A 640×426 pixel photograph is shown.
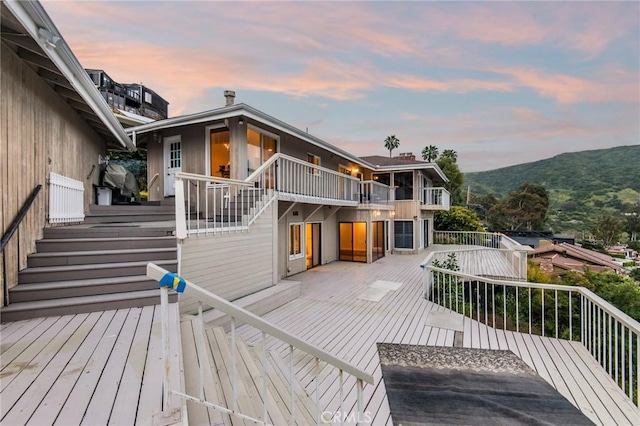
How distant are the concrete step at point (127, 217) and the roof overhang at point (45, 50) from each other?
2194 millimetres

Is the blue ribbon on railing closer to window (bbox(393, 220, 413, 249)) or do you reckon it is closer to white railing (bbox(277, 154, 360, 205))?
white railing (bbox(277, 154, 360, 205))

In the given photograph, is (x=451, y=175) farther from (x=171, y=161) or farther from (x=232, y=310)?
(x=232, y=310)

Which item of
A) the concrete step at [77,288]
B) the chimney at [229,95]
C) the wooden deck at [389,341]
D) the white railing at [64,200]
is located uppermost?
the chimney at [229,95]

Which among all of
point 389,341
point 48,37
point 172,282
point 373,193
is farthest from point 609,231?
point 48,37

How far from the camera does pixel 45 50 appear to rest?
9.85 feet

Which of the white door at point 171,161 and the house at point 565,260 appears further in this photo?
the house at point 565,260

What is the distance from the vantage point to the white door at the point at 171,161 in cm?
865

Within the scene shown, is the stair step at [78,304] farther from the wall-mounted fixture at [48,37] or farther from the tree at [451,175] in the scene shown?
the tree at [451,175]

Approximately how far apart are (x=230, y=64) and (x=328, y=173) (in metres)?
6.57

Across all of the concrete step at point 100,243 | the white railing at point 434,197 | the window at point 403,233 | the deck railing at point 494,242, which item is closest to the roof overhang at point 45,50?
the concrete step at point 100,243

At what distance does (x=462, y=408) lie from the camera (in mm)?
2912

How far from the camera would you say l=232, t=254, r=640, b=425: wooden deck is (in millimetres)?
2963

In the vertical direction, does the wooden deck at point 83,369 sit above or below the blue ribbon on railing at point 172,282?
below

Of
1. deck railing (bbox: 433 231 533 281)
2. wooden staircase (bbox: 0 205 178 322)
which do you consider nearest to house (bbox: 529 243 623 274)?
deck railing (bbox: 433 231 533 281)
